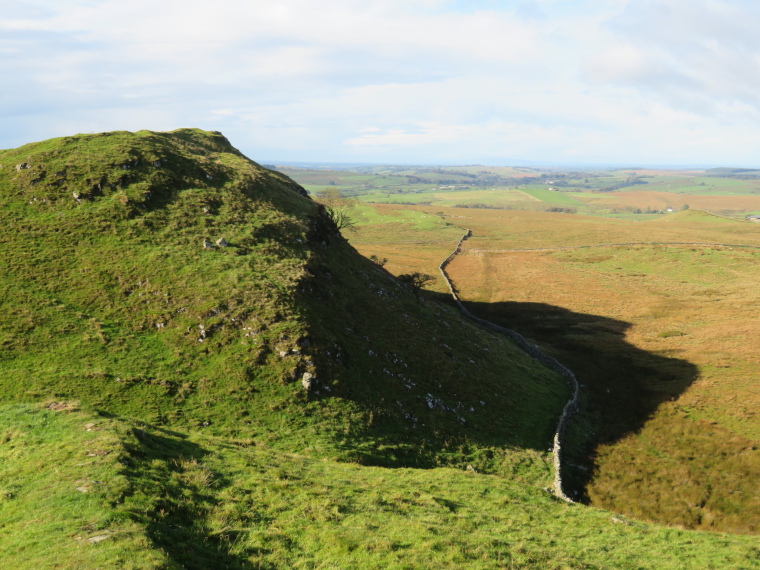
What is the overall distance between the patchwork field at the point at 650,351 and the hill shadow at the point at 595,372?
178 millimetres

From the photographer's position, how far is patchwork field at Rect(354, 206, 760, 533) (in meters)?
33.3

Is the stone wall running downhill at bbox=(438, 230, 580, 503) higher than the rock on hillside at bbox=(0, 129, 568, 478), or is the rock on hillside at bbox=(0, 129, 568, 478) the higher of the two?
the rock on hillside at bbox=(0, 129, 568, 478)

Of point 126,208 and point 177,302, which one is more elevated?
point 126,208

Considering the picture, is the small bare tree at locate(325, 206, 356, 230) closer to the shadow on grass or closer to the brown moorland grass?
the brown moorland grass

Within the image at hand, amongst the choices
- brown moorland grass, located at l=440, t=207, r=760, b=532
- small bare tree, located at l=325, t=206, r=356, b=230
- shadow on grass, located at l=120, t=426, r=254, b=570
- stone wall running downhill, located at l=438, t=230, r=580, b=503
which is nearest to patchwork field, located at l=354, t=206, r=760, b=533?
brown moorland grass, located at l=440, t=207, r=760, b=532

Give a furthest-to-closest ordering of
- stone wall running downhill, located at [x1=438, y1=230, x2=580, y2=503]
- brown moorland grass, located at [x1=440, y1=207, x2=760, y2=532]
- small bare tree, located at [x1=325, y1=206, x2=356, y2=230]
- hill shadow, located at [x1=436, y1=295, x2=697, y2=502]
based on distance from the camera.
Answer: small bare tree, located at [x1=325, y1=206, x2=356, y2=230] → hill shadow, located at [x1=436, y1=295, x2=697, y2=502] → stone wall running downhill, located at [x1=438, y1=230, x2=580, y2=503] → brown moorland grass, located at [x1=440, y1=207, x2=760, y2=532]

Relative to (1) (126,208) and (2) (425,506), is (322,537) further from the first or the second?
(1) (126,208)

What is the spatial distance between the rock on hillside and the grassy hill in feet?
0.67

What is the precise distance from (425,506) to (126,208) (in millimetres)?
43474

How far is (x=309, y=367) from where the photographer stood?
34156mm

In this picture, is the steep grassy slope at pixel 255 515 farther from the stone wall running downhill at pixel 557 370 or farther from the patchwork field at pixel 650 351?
the patchwork field at pixel 650 351

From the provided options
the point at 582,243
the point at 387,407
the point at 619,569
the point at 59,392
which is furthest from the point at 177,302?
the point at 582,243

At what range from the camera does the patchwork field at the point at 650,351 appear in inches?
1310

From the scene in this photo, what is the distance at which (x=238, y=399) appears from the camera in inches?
1233
